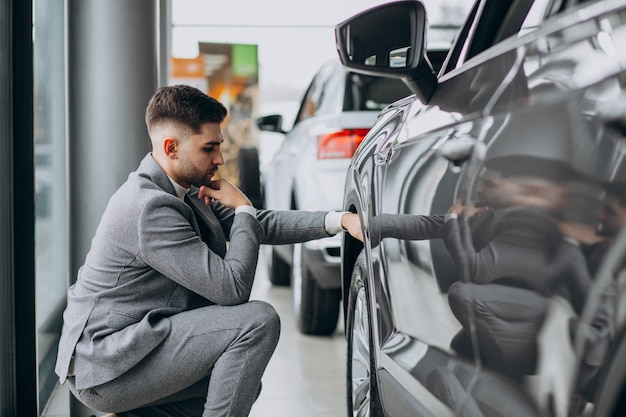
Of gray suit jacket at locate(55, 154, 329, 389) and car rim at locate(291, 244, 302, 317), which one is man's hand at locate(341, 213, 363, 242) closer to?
gray suit jacket at locate(55, 154, 329, 389)

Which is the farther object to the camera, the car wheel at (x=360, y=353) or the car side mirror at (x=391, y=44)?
the car wheel at (x=360, y=353)

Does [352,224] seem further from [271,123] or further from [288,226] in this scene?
[271,123]

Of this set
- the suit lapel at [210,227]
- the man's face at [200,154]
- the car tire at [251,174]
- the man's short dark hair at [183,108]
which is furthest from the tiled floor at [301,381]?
the car tire at [251,174]

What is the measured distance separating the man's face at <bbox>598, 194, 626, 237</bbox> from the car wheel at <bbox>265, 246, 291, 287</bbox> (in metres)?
6.68

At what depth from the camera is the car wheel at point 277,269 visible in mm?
7762

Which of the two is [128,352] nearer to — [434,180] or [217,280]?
[217,280]

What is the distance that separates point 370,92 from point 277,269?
2838 mm

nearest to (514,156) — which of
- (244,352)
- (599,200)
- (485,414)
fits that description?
(599,200)

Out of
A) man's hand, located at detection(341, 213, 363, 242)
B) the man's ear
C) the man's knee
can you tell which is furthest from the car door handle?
the man's ear

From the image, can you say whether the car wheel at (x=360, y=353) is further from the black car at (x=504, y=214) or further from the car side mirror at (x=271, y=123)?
the car side mirror at (x=271, y=123)

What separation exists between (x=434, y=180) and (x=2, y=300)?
6.85ft

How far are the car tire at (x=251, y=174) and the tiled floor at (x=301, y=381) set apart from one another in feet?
12.5

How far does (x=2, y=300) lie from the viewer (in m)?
3.31

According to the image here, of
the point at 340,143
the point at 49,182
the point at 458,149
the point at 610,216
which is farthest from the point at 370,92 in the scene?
the point at 610,216
